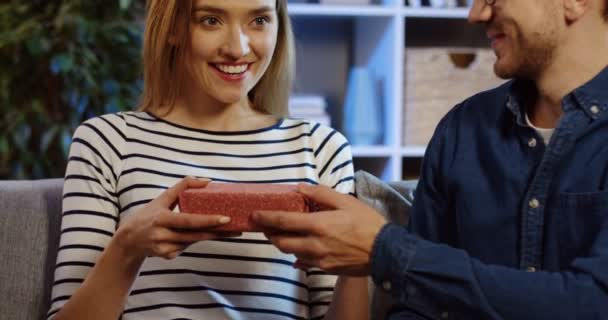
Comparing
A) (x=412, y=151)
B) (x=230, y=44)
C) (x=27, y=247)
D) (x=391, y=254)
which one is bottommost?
(x=412, y=151)

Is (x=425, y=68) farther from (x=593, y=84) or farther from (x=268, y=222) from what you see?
(x=268, y=222)

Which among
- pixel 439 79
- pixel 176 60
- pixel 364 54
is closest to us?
pixel 176 60

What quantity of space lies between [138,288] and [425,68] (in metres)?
1.78

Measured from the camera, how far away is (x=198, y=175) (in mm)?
1520

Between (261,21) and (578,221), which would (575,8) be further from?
(261,21)

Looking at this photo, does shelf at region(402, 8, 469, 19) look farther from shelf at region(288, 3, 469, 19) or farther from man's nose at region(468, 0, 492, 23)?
man's nose at region(468, 0, 492, 23)

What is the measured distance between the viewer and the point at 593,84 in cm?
129

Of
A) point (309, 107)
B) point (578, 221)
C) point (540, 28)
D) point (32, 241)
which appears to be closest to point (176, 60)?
point (32, 241)

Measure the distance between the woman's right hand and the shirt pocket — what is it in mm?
502

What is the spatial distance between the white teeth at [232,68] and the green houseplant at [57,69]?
1.42m

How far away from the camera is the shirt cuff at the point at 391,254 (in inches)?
43.8

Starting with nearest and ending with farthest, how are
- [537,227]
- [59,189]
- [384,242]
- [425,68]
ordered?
[384,242], [537,227], [59,189], [425,68]

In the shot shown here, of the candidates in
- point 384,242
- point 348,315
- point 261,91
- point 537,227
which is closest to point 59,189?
point 261,91

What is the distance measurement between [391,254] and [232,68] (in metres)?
0.55
